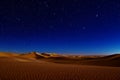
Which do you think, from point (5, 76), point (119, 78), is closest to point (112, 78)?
point (119, 78)

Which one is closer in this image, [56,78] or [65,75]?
[56,78]

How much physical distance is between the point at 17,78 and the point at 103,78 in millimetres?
4399

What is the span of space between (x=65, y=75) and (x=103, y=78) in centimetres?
209

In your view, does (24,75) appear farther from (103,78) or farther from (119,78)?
(119,78)

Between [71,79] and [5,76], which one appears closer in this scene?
[71,79]

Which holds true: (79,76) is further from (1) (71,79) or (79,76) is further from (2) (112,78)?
(2) (112,78)

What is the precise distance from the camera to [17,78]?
991 centimetres

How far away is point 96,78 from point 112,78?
0.79 meters

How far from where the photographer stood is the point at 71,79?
31.5 feet

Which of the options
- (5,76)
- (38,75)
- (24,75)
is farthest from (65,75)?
(5,76)

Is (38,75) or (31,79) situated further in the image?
(38,75)

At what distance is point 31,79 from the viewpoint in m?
9.81

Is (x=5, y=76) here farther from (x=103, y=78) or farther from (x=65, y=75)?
(x=103, y=78)

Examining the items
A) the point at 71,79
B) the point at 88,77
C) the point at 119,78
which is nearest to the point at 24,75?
the point at 71,79
